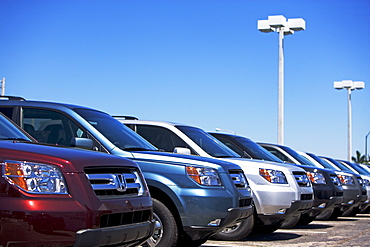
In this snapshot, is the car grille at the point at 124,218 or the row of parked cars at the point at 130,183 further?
the car grille at the point at 124,218

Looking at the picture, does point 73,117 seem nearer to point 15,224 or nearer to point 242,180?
point 242,180

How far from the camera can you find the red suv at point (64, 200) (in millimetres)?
4707

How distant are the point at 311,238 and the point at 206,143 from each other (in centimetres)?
248

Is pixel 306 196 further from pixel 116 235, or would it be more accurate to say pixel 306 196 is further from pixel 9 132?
pixel 116 235

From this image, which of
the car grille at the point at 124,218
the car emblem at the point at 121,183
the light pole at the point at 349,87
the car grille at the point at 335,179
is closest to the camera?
the car grille at the point at 124,218

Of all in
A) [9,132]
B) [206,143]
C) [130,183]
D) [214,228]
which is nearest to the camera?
[130,183]

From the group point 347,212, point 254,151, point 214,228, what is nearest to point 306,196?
point 254,151

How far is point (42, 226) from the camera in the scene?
473 cm

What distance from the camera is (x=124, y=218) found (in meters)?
5.48

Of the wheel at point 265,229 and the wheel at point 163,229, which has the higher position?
the wheel at point 163,229

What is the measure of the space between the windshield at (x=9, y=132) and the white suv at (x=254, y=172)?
3.58 meters

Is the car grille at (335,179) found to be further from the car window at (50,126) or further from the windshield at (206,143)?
the car window at (50,126)

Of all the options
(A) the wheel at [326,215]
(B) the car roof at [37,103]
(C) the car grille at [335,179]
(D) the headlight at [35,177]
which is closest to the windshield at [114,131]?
(B) the car roof at [37,103]

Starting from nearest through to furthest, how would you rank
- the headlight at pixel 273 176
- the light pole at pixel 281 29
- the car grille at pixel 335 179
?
the headlight at pixel 273 176, the car grille at pixel 335 179, the light pole at pixel 281 29
